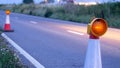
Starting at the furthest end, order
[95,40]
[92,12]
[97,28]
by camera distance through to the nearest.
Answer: [92,12], [95,40], [97,28]

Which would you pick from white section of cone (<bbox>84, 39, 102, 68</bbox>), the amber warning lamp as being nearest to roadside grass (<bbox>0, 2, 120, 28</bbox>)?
white section of cone (<bbox>84, 39, 102, 68</bbox>)

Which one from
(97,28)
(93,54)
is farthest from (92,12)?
(97,28)

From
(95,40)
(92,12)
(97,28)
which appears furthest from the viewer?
(92,12)

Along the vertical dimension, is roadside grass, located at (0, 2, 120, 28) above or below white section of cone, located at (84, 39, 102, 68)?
below

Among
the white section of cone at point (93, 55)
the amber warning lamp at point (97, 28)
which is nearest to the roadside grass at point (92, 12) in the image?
the white section of cone at point (93, 55)

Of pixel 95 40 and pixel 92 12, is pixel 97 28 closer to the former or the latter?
pixel 95 40

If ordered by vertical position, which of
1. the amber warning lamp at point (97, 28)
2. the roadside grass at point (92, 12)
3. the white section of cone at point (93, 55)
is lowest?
the roadside grass at point (92, 12)

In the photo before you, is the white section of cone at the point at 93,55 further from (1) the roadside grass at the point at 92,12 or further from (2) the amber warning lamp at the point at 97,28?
(1) the roadside grass at the point at 92,12

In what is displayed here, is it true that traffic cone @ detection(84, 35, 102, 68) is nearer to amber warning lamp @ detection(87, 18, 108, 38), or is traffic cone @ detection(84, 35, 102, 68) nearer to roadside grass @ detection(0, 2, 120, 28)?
amber warning lamp @ detection(87, 18, 108, 38)

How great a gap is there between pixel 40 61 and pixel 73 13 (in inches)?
1243

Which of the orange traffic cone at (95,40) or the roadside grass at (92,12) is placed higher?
the orange traffic cone at (95,40)

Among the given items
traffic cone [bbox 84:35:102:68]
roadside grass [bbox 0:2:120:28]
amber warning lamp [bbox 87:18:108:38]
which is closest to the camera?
amber warning lamp [bbox 87:18:108:38]

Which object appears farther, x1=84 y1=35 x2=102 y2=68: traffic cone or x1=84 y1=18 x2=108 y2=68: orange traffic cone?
x1=84 y1=35 x2=102 y2=68: traffic cone

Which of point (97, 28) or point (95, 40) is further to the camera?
point (95, 40)
